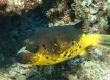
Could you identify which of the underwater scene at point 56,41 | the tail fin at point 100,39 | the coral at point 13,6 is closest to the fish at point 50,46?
the underwater scene at point 56,41

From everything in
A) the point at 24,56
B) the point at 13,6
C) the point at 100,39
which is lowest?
the point at 24,56

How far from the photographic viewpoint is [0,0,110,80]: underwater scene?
240 centimetres

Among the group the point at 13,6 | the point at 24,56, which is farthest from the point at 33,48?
the point at 13,6

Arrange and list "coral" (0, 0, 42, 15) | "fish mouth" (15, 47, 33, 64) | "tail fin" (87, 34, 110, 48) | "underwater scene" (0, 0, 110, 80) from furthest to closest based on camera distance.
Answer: "coral" (0, 0, 42, 15), "tail fin" (87, 34, 110, 48), "underwater scene" (0, 0, 110, 80), "fish mouth" (15, 47, 33, 64)

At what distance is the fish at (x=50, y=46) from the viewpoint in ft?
7.59

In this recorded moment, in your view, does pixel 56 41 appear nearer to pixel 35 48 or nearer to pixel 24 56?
pixel 35 48

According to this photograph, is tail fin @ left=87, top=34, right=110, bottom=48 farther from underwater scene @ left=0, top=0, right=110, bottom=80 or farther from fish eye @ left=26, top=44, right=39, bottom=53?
fish eye @ left=26, top=44, right=39, bottom=53

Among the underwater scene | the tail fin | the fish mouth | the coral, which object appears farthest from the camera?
the coral

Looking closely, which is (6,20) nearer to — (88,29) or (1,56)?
(1,56)

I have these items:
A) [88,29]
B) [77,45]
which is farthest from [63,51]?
[88,29]

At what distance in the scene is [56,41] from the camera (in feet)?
8.08

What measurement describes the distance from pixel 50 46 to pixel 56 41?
12cm

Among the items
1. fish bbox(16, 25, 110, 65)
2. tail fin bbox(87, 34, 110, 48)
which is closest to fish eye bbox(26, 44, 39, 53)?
fish bbox(16, 25, 110, 65)

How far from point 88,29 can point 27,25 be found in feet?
4.75
